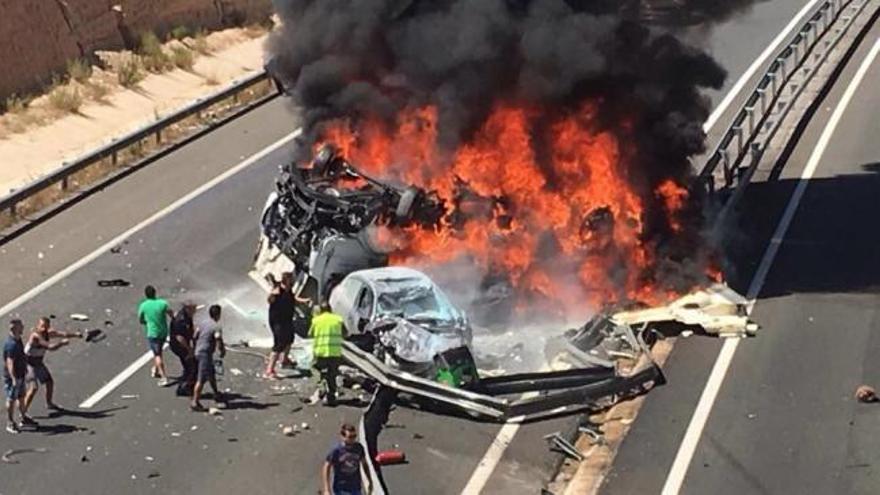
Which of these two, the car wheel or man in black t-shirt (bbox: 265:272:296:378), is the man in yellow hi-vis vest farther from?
the car wheel

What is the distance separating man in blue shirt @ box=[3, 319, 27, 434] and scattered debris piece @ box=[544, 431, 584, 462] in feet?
21.7

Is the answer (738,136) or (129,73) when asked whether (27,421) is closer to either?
(738,136)

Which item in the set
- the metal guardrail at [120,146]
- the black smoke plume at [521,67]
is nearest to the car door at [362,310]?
the black smoke plume at [521,67]

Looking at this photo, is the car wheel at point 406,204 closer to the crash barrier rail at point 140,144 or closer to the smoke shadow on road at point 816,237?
the smoke shadow on road at point 816,237

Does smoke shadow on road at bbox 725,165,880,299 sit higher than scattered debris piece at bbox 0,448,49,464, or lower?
lower

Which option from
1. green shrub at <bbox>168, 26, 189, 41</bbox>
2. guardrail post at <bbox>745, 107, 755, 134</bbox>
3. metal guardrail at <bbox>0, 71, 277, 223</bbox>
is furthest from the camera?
green shrub at <bbox>168, 26, 189, 41</bbox>

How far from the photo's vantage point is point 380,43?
1001 inches

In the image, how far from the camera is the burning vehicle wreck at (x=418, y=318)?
20297mm

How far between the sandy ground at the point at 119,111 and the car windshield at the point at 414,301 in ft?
39.0

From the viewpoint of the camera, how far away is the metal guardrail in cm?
2836

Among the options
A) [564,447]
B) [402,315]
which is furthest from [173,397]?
[564,447]

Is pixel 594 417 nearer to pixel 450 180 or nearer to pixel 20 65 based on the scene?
pixel 450 180

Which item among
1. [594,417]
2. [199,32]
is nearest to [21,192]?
[594,417]

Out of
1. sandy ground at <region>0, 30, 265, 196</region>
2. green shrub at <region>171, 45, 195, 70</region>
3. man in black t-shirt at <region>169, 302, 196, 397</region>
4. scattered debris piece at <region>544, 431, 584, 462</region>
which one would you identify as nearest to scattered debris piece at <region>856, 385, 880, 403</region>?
scattered debris piece at <region>544, 431, 584, 462</region>
